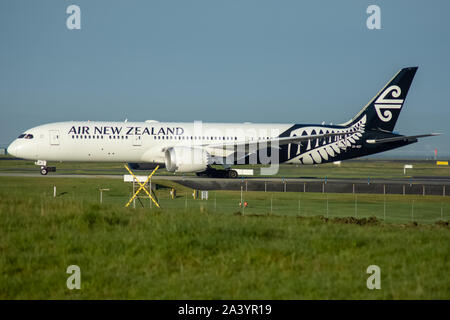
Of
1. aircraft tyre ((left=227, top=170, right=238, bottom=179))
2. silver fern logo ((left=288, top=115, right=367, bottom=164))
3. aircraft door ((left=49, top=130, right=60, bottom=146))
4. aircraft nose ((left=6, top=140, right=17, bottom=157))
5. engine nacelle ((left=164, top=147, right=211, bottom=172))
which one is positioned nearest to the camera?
engine nacelle ((left=164, top=147, right=211, bottom=172))

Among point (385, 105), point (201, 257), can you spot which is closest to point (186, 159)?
point (385, 105)

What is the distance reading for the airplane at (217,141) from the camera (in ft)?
146

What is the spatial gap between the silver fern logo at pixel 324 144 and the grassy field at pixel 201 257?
1225 inches

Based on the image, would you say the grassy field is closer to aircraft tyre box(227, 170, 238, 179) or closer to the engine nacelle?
the engine nacelle

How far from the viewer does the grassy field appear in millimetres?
9922

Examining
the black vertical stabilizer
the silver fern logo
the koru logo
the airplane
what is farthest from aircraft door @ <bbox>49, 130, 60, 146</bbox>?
the koru logo

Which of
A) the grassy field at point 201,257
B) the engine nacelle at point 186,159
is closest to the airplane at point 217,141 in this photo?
the engine nacelle at point 186,159

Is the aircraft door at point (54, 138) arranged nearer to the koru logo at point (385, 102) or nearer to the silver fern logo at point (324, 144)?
the silver fern logo at point (324, 144)

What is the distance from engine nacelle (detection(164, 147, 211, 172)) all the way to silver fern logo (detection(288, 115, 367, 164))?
9.35m

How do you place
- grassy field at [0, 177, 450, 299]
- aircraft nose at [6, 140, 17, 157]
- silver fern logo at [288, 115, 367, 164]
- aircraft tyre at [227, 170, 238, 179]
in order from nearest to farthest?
grassy field at [0, 177, 450, 299] → aircraft nose at [6, 140, 17, 157] → aircraft tyre at [227, 170, 238, 179] → silver fern logo at [288, 115, 367, 164]

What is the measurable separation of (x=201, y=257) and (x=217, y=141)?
35.7m

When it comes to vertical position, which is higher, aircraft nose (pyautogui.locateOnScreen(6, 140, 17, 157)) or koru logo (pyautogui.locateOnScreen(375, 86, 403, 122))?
koru logo (pyautogui.locateOnScreen(375, 86, 403, 122))

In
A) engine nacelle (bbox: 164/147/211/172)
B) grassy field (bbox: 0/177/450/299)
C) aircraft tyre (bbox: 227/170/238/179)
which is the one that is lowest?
grassy field (bbox: 0/177/450/299)

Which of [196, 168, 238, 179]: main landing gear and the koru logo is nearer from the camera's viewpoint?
[196, 168, 238, 179]: main landing gear
